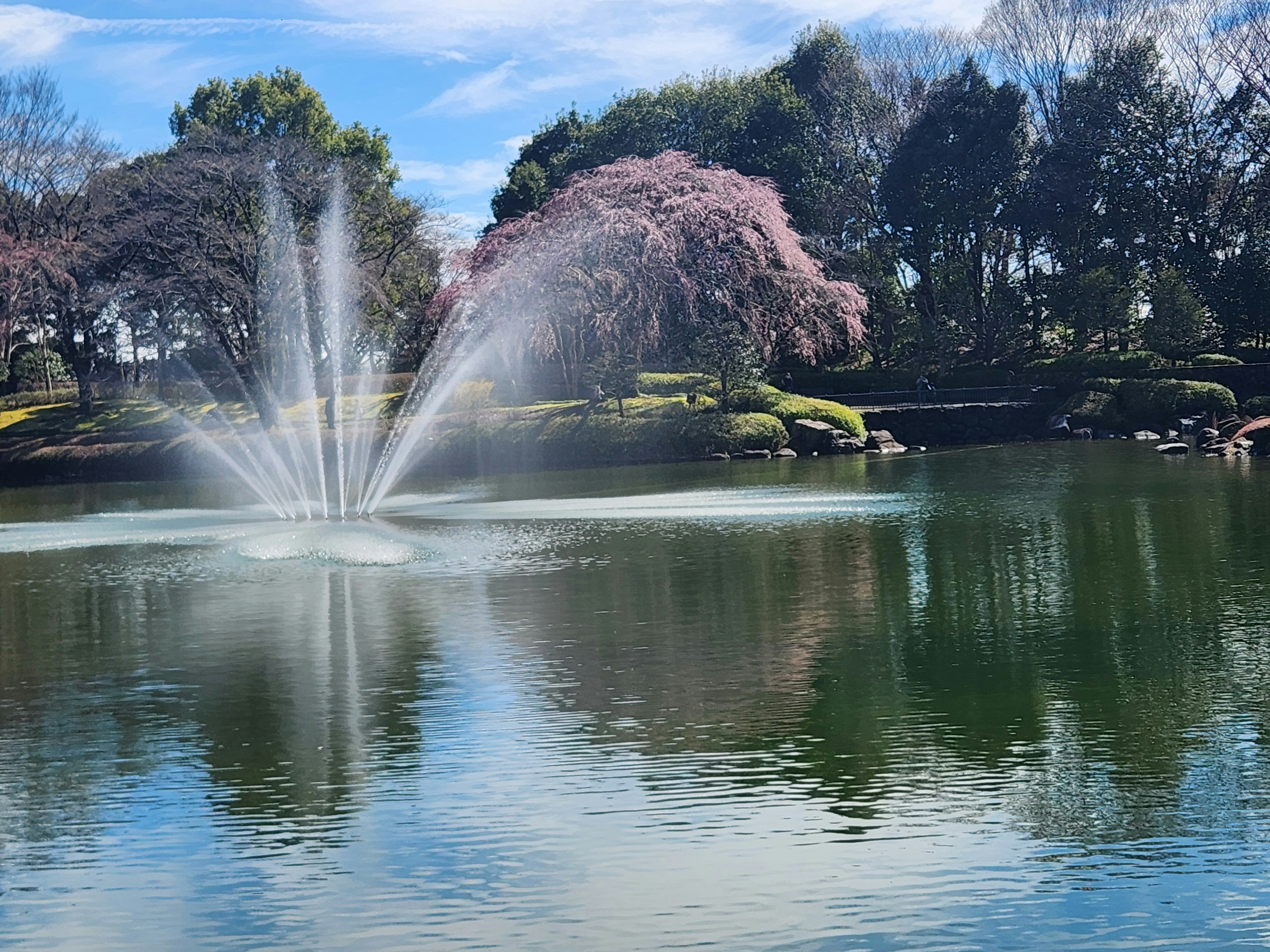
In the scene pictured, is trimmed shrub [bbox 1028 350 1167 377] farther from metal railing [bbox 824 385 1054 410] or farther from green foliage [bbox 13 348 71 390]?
green foliage [bbox 13 348 71 390]

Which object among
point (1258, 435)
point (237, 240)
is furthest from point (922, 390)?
point (237, 240)

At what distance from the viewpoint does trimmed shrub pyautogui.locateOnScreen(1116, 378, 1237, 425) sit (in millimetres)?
39156

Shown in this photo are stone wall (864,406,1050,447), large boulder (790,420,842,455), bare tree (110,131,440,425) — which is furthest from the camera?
bare tree (110,131,440,425)

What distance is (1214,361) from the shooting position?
4303 centimetres

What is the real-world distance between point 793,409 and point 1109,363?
11926 millimetres

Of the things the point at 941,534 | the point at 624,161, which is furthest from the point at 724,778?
the point at 624,161

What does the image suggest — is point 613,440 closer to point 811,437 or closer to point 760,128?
point 811,437

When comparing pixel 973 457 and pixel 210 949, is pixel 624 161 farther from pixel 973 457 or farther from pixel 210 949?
pixel 210 949

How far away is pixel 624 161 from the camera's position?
42281 mm

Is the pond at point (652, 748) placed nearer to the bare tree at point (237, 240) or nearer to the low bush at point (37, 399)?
the bare tree at point (237, 240)

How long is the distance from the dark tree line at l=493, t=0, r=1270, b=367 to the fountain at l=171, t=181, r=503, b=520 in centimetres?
1100

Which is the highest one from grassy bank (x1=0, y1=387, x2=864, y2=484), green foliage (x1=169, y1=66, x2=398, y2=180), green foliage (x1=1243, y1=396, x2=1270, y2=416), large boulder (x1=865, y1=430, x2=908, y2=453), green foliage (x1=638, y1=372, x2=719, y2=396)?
green foliage (x1=169, y1=66, x2=398, y2=180)

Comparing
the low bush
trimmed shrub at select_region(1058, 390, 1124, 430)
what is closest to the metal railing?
trimmed shrub at select_region(1058, 390, 1124, 430)

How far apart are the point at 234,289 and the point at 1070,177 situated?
28.1m
